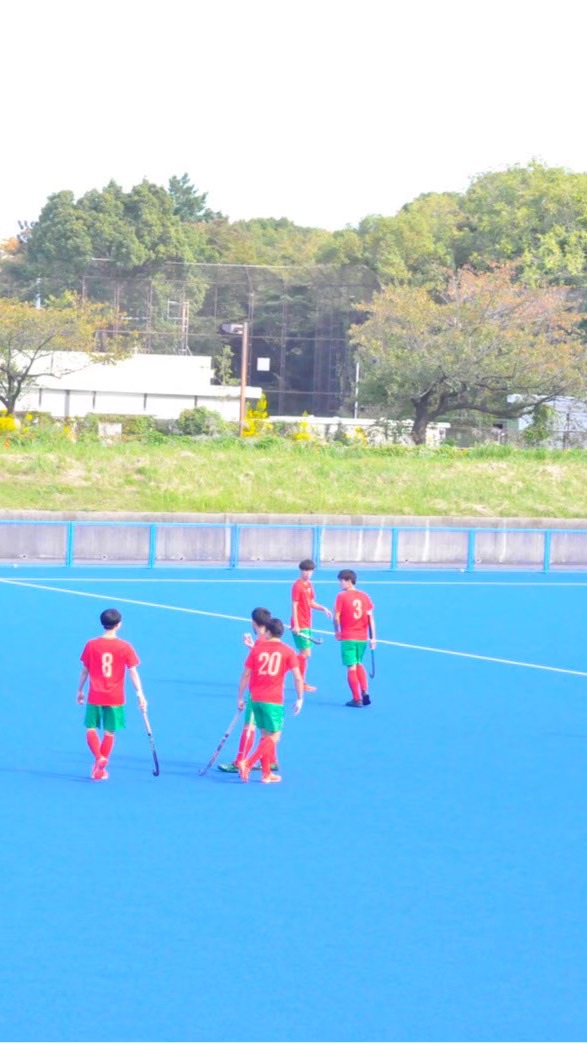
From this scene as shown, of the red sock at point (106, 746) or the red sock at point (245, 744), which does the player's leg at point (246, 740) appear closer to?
the red sock at point (245, 744)

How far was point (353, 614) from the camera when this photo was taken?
15.1 metres

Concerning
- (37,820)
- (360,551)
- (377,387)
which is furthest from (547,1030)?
(377,387)

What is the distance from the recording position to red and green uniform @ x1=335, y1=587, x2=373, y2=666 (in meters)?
15.1

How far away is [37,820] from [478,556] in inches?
1023

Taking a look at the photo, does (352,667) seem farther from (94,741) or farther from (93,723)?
(93,723)

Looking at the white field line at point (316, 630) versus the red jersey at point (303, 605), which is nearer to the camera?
the red jersey at point (303, 605)

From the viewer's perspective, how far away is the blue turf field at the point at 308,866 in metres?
7.03

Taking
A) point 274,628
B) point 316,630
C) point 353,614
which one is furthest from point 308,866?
point 316,630

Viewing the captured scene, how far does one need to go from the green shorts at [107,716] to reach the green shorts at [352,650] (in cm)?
415

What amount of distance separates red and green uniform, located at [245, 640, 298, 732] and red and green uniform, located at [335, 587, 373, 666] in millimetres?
3566

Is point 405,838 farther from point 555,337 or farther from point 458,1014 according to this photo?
point 555,337

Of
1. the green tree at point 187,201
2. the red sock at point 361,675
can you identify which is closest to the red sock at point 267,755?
the red sock at point 361,675

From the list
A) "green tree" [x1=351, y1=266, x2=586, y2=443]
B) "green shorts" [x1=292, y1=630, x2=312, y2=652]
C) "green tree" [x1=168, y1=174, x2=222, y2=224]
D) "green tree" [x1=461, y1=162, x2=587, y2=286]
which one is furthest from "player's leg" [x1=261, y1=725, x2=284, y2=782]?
"green tree" [x1=168, y1=174, x2=222, y2=224]

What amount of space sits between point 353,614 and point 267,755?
3342mm
